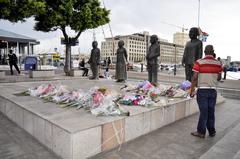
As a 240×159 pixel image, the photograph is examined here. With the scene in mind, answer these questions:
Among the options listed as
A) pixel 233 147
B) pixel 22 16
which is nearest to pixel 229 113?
pixel 233 147

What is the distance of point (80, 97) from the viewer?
4.94m

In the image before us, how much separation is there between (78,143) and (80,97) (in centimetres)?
189

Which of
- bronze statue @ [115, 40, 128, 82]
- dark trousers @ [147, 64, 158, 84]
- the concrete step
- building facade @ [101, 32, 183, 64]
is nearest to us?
the concrete step

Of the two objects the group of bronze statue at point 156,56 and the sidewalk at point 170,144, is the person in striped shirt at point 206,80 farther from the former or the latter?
the group of bronze statue at point 156,56

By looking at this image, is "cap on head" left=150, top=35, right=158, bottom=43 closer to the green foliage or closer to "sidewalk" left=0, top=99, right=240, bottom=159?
"sidewalk" left=0, top=99, right=240, bottom=159

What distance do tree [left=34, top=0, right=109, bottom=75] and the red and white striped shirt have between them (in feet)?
37.9

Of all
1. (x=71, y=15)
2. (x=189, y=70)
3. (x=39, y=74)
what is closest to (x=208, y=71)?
(x=189, y=70)

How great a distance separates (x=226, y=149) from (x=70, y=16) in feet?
42.2

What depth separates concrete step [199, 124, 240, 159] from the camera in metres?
3.21

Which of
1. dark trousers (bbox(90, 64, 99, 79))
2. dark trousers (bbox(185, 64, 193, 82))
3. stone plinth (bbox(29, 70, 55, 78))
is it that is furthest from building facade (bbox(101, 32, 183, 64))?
dark trousers (bbox(185, 64, 193, 82))

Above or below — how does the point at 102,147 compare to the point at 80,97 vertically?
below

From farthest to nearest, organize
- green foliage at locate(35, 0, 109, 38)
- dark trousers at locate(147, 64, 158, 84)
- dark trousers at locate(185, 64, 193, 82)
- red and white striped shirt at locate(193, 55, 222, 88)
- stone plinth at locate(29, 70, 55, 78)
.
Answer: green foliage at locate(35, 0, 109, 38) < stone plinth at locate(29, 70, 55, 78) < dark trousers at locate(147, 64, 158, 84) < dark trousers at locate(185, 64, 193, 82) < red and white striped shirt at locate(193, 55, 222, 88)

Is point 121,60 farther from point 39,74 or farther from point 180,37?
point 180,37

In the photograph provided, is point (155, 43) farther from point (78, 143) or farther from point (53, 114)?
point (78, 143)
